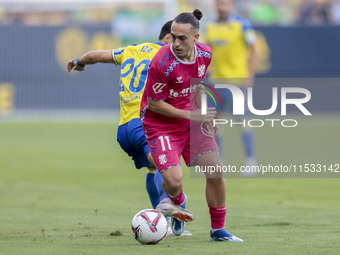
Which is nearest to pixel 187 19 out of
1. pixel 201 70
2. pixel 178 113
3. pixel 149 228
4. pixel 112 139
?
pixel 201 70

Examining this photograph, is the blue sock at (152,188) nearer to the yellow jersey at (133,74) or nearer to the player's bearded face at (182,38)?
the yellow jersey at (133,74)

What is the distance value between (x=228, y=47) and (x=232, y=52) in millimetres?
122

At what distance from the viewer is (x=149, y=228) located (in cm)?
473

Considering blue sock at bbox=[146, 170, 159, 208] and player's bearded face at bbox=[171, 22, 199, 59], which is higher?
player's bearded face at bbox=[171, 22, 199, 59]

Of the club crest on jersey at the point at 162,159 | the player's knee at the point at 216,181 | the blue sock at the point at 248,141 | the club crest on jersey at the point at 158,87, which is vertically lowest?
the blue sock at the point at 248,141

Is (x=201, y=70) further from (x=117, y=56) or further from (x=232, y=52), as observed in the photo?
(x=232, y=52)

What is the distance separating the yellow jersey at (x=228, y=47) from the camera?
33.9 ft

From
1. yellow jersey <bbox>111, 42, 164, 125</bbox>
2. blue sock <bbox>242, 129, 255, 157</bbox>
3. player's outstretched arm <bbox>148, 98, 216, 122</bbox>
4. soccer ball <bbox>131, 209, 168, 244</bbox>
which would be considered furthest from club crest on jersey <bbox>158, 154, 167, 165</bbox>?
blue sock <bbox>242, 129, 255, 157</bbox>

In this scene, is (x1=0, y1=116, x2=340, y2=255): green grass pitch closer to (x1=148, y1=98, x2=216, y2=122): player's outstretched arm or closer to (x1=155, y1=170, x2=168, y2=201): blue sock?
(x1=155, y1=170, x2=168, y2=201): blue sock

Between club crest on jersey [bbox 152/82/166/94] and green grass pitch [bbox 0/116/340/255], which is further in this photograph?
club crest on jersey [bbox 152/82/166/94]

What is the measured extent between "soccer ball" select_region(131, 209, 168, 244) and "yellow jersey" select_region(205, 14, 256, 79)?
6.13 meters

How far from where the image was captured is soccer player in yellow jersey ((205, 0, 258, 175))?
10.1m

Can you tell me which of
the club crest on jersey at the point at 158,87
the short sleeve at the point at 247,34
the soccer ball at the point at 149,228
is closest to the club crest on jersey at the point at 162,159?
the soccer ball at the point at 149,228

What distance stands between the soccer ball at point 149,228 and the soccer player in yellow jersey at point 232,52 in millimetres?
5382
